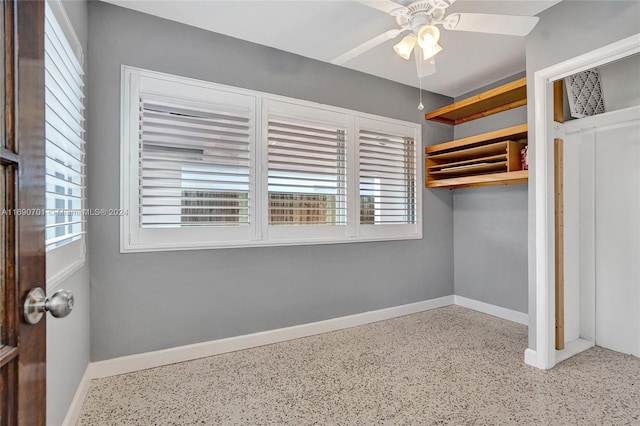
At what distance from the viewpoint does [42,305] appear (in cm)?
76

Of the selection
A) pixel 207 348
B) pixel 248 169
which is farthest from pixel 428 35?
pixel 207 348

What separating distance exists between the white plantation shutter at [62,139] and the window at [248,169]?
0.41 m

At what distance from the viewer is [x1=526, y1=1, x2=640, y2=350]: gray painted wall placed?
193 centimetres

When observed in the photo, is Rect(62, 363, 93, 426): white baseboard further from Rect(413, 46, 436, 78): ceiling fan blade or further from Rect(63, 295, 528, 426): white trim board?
Rect(413, 46, 436, 78): ceiling fan blade

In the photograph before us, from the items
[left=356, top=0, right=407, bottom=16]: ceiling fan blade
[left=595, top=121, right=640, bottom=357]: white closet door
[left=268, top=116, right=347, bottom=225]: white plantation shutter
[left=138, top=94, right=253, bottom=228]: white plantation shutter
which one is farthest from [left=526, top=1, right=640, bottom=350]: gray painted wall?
[left=138, top=94, right=253, bottom=228]: white plantation shutter

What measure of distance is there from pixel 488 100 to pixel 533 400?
2.56 meters

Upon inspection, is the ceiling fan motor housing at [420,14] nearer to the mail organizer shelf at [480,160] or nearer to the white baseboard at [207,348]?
the mail organizer shelf at [480,160]

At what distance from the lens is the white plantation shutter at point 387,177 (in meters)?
3.34

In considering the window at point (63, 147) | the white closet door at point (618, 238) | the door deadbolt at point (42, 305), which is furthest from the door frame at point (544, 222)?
the window at point (63, 147)

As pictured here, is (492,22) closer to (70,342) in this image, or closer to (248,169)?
(248,169)

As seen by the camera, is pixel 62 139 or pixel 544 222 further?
pixel 544 222

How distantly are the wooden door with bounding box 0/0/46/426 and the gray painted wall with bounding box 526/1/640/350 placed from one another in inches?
109

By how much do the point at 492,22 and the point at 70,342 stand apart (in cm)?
283

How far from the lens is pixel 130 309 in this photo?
2.31 metres
